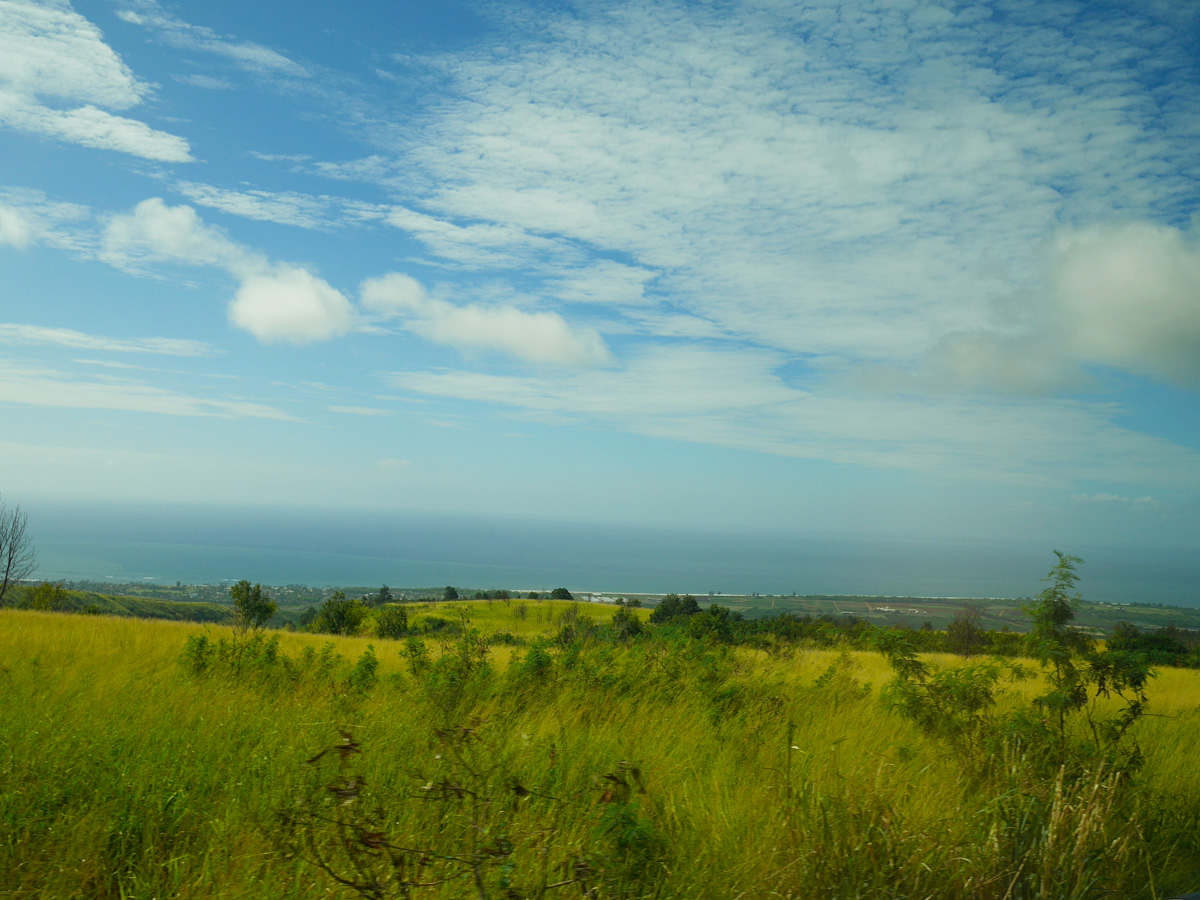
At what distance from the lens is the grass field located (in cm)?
306

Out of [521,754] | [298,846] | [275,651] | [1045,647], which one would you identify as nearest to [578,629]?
[275,651]

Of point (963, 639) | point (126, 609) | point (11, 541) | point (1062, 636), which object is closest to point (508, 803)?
point (1062, 636)

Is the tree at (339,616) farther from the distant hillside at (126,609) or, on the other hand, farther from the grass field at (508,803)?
the grass field at (508,803)

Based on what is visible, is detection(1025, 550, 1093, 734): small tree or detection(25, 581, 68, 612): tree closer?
detection(1025, 550, 1093, 734): small tree

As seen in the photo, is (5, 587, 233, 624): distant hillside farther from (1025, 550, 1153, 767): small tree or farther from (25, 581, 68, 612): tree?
(1025, 550, 1153, 767): small tree

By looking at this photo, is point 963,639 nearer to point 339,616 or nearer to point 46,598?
point 339,616

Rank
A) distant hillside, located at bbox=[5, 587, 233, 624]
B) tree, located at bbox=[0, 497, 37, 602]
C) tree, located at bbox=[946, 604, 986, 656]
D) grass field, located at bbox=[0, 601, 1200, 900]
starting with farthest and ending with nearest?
distant hillside, located at bbox=[5, 587, 233, 624] < tree, located at bbox=[0, 497, 37, 602] < tree, located at bbox=[946, 604, 986, 656] < grass field, located at bbox=[0, 601, 1200, 900]

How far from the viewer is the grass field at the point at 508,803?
3.06 meters

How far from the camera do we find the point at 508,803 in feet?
12.2

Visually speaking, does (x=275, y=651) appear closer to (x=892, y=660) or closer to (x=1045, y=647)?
(x=892, y=660)

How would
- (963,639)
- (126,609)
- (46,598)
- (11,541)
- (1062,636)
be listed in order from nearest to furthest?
(1062,636) < (963,639) < (11,541) < (46,598) < (126,609)

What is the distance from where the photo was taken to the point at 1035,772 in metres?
5.01

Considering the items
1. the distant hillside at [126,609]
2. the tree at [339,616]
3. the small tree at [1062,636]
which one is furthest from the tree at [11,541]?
the small tree at [1062,636]

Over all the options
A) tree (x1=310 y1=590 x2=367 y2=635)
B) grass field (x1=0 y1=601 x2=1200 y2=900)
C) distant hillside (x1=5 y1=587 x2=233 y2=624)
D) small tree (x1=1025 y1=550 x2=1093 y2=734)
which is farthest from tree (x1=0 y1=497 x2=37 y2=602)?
small tree (x1=1025 y1=550 x2=1093 y2=734)
